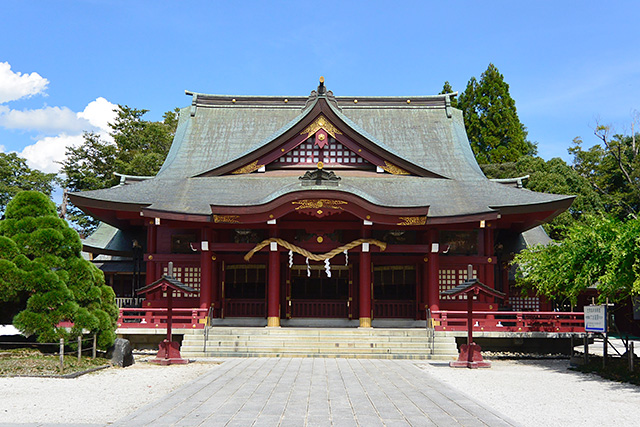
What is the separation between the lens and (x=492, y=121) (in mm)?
54188

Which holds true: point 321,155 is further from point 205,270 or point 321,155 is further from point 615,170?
point 615,170

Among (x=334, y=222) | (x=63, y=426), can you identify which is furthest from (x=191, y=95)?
(x=63, y=426)

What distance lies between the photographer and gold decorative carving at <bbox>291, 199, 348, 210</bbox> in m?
20.0

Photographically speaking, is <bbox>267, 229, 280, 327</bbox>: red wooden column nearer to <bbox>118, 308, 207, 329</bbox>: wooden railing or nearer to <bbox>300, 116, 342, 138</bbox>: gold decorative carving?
<bbox>118, 308, 207, 329</bbox>: wooden railing

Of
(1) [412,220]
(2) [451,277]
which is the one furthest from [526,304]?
(1) [412,220]

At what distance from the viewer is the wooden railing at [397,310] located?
893 inches

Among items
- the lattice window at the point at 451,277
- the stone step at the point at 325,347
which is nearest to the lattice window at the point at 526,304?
the lattice window at the point at 451,277

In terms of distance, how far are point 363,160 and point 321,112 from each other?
2.66 m

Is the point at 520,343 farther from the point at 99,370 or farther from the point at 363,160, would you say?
the point at 99,370

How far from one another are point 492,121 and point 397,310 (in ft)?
119

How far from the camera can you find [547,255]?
16.9 m

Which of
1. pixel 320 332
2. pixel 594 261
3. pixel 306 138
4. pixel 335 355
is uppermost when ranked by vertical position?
pixel 306 138

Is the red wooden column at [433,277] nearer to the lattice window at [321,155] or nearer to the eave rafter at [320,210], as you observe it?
the eave rafter at [320,210]

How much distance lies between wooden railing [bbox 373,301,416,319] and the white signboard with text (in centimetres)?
776
